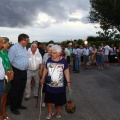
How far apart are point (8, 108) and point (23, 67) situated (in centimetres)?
127

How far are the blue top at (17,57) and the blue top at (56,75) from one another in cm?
90

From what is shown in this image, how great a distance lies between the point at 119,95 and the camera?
32.7ft

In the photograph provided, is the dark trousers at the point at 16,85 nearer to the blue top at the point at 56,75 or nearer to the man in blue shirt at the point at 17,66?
the man in blue shirt at the point at 17,66

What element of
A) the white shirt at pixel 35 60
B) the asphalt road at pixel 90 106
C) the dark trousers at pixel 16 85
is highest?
the white shirt at pixel 35 60

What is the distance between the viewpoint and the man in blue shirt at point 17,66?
709cm

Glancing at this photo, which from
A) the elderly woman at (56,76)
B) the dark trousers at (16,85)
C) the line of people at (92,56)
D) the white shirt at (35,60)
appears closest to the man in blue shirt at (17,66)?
the dark trousers at (16,85)

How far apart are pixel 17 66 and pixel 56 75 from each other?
3.84 feet

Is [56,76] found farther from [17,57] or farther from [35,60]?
[35,60]

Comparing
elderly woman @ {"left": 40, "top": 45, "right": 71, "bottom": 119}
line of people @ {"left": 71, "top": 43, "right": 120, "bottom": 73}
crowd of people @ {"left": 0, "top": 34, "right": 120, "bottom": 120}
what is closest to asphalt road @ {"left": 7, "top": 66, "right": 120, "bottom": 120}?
crowd of people @ {"left": 0, "top": 34, "right": 120, "bottom": 120}

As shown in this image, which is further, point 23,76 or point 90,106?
point 90,106

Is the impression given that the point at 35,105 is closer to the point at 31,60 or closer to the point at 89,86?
the point at 31,60

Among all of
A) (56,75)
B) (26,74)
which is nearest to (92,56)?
(26,74)

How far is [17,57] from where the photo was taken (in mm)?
7090

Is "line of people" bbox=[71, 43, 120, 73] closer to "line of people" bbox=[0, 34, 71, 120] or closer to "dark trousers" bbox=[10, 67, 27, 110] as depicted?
"dark trousers" bbox=[10, 67, 27, 110]
